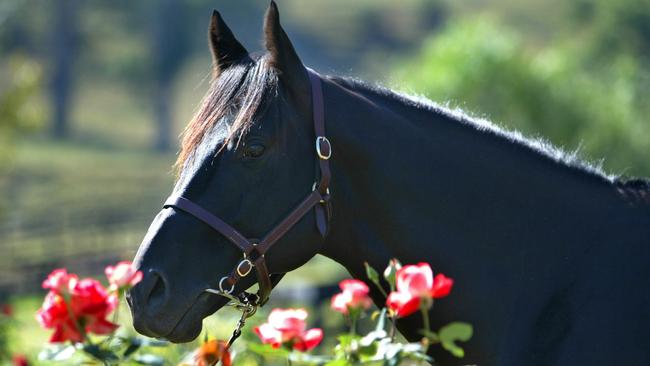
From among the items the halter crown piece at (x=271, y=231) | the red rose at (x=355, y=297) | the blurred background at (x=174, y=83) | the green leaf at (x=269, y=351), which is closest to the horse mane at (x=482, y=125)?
the blurred background at (x=174, y=83)

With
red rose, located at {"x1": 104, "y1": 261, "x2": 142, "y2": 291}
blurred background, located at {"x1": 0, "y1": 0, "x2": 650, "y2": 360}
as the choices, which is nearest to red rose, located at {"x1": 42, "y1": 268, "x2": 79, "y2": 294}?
red rose, located at {"x1": 104, "y1": 261, "x2": 142, "y2": 291}

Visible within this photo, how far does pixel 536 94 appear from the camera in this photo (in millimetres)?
21234

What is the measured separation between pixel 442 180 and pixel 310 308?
26.8 feet

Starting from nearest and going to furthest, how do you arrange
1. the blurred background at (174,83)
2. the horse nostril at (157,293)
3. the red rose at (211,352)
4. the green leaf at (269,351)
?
the red rose at (211,352) → the green leaf at (269,351) → the horse nostril at (157,293) → the blurred background at (174,83)

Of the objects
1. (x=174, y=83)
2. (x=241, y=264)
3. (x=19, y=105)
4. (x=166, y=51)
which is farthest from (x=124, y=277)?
(x=166, y=51)

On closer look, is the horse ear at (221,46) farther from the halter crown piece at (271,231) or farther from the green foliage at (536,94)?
the green foliage at (536,94)

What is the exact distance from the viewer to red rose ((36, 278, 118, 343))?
284 cm

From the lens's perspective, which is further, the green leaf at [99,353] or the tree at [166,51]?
the tree at [166,51]

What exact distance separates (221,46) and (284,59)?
1.26 ft

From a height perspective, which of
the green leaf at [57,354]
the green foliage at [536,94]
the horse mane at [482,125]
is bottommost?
the green foliage at [536,94]

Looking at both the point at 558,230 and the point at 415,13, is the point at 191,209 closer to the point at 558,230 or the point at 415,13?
the point at 558,230

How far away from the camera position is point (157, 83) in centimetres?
6012

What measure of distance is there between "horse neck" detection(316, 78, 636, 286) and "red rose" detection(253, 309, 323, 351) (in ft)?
1.89

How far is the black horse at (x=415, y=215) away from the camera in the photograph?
309 cm
